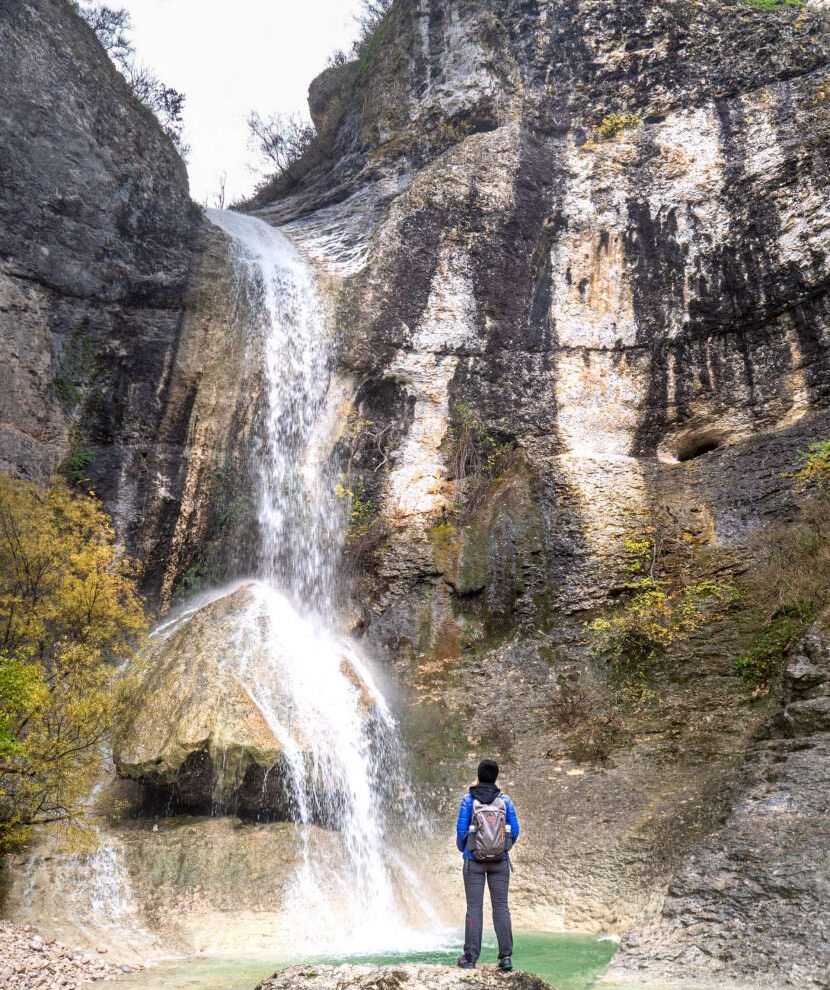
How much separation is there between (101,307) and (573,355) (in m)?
10.1

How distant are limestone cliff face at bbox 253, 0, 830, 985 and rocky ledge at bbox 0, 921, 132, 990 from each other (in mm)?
5091

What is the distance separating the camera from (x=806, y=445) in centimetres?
1412

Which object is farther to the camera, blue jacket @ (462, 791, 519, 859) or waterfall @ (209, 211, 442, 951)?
waterfall @ (209, 211, 442, 951)

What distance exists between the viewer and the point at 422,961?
7.79 meters

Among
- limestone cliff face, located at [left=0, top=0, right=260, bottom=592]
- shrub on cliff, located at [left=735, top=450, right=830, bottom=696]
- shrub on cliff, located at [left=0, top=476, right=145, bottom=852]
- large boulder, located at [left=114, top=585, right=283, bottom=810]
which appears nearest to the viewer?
shrub on cliff, located at [left=0, top=476, right=145, bottom=852]

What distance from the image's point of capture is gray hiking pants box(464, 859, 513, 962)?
5914mm

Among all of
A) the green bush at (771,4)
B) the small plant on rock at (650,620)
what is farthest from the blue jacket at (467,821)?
the green bush at (771,4)

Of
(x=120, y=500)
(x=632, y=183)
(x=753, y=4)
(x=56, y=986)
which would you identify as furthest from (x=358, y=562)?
(x=753, y=4)

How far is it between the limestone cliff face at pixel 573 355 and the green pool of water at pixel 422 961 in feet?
3.91

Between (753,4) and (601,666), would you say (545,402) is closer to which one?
(601,666)

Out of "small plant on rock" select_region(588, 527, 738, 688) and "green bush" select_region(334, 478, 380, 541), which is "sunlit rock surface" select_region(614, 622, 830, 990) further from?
"green bush" select_region(334, 478, 380, 541)

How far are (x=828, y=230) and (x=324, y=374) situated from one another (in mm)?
10758

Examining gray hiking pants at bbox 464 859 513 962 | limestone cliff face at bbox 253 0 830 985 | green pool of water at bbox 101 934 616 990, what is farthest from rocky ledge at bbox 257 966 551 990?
limestone cliff face at bbox 253 0 830 985

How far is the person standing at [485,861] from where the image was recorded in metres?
5.88
